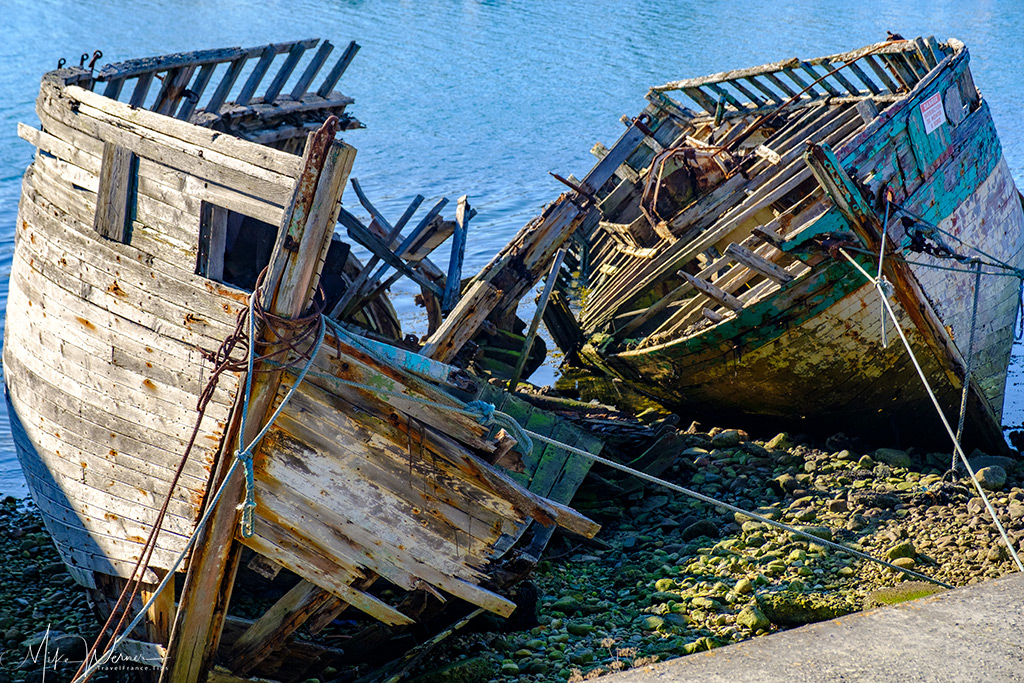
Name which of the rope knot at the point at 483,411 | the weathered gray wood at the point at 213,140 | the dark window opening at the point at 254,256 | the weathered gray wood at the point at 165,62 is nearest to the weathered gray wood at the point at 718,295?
the dark window opening at the point at 254,256

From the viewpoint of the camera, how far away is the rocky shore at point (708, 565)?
5.95 m

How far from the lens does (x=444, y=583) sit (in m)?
5.20

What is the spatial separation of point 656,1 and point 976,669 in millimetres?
39616

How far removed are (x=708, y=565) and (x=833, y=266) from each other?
2832 millimetres

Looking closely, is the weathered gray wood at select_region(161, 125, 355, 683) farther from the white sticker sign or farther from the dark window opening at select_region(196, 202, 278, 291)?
the white sticker sign

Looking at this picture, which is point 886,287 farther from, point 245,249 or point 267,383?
point 245,249

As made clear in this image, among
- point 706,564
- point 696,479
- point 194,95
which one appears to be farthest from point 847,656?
point 194,95

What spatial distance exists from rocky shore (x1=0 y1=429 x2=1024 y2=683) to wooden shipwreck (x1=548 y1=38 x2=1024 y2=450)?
783mm

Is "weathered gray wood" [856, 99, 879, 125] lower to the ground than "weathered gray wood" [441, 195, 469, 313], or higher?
higher

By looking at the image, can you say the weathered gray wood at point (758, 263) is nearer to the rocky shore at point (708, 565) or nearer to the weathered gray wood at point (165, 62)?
the rocky shore at point (708, 565)

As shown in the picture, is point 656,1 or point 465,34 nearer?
point 465,34

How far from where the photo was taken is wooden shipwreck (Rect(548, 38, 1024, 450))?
788 centimetres

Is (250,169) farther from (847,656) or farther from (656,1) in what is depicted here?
(656,1)

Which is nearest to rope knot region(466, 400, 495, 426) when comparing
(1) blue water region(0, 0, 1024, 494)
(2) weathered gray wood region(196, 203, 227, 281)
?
(2) weathered gray wood region(196, 203, 227, 281)
